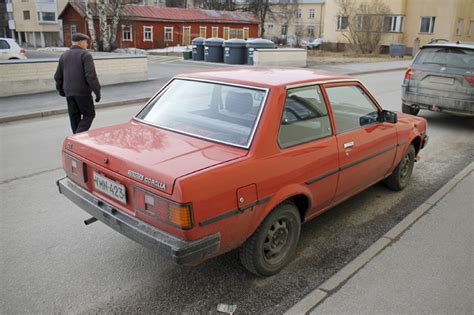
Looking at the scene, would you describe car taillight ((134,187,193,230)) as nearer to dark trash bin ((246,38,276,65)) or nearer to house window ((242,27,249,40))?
dark trash bin ((246,38,276,65))

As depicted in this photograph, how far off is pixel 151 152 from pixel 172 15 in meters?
47.6

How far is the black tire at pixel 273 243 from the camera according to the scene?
332cm

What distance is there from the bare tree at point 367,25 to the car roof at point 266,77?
37652 millimetres

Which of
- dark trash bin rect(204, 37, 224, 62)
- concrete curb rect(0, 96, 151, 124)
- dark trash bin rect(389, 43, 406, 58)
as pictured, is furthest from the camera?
dark trash bin rect(389, 43, 406, 58)

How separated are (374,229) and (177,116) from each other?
2344mm

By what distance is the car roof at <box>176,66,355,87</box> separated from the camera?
12.3 ft

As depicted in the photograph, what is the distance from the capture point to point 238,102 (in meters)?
3.77

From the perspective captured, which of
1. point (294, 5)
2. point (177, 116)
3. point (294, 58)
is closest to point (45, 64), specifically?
point (177, 116)

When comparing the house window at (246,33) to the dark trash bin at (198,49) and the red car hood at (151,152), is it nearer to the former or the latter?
the dark trash bin at (198,49)

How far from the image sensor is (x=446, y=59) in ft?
30.7

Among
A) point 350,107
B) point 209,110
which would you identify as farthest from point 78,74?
point 350,107

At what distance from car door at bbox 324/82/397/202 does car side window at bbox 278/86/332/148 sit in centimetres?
16

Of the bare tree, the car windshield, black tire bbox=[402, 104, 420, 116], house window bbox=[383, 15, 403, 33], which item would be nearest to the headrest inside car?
the car windshield

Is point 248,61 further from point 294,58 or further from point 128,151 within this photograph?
point 128,151
